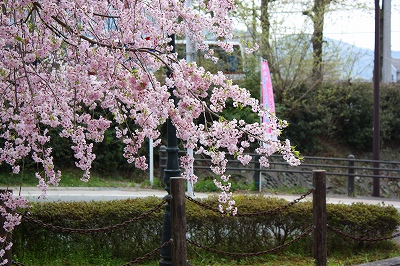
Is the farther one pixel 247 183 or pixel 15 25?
pixel 247 183

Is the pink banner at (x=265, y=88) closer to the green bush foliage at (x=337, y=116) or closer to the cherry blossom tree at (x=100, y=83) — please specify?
the green bush foliage at (x=337, y=116)

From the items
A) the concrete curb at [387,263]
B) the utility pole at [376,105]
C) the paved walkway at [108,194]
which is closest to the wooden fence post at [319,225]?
the concrete curb at [387,263]

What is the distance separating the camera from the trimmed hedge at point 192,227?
7.26 m

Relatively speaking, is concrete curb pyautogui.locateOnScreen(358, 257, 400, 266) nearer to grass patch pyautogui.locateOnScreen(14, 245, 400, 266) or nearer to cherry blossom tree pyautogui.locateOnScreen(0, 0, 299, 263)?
grass patch pyautogui.locateOnScreen(14, 245, 400, 266)

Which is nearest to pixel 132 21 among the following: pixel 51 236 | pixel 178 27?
pixel 178 27

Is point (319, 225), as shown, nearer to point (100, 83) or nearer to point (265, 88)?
point (100, 83)

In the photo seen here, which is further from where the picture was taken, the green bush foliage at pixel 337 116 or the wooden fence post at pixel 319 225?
the green bush foliage at pixel 337 116

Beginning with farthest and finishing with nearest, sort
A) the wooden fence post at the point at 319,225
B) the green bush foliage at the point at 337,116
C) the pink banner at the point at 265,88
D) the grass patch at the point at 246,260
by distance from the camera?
1. the green bush foliage at the point at 337,116
2. the pink banner at the point at 265,88
3. the grass patch at the point at 246,260
4. the wooden fence post at the point at 319,225

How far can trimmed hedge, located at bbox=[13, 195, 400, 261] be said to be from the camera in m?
7.26

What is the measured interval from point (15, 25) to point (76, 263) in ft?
11.6

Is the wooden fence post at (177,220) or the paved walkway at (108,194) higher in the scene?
the wooden fence post at (177,220)

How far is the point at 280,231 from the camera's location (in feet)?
26.8

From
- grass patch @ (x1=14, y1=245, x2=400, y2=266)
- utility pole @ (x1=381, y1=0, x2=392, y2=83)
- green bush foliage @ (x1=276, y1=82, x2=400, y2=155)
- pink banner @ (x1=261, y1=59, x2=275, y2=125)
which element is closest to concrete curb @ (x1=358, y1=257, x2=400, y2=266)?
grass patch @ (x1=14, y1=245, x2=400, y2=266)

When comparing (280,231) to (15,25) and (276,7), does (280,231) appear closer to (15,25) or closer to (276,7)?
(15,25)
